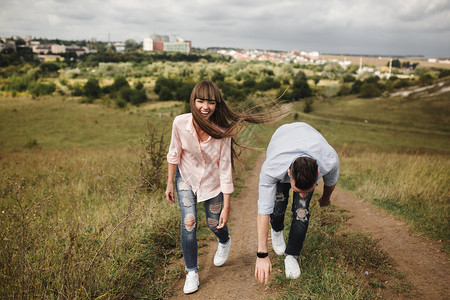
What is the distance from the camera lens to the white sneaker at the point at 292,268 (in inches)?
114

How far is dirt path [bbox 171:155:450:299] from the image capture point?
2867mm

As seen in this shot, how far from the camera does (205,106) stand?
259 cm

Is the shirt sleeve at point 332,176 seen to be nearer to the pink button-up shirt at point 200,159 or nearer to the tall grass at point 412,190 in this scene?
the pink button-up shirt at point 200,159

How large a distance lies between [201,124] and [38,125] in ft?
129

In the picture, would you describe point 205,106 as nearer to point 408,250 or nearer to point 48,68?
point 408,250

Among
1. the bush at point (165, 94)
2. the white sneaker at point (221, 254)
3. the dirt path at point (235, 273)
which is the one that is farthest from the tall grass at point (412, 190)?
the bush at point (165, 94)

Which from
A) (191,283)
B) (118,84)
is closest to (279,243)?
(191,283)

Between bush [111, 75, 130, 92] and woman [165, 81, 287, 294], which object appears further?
bush [111, 75, 130, 92]

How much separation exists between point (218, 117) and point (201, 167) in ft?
1.65

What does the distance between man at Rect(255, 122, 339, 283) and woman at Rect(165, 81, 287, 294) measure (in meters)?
A: 0.41

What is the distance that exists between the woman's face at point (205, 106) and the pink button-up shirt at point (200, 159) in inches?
6.3

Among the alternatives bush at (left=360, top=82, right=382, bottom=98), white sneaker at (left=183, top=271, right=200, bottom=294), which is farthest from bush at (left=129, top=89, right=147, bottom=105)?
white sneaker at (left=183, top=271, right=200, bottom=294)

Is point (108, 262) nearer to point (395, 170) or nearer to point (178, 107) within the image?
point (395, 170)

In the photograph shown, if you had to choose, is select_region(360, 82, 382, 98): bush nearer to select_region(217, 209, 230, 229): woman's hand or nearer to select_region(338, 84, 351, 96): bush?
select_region(338, 84, 351, 96): bush
